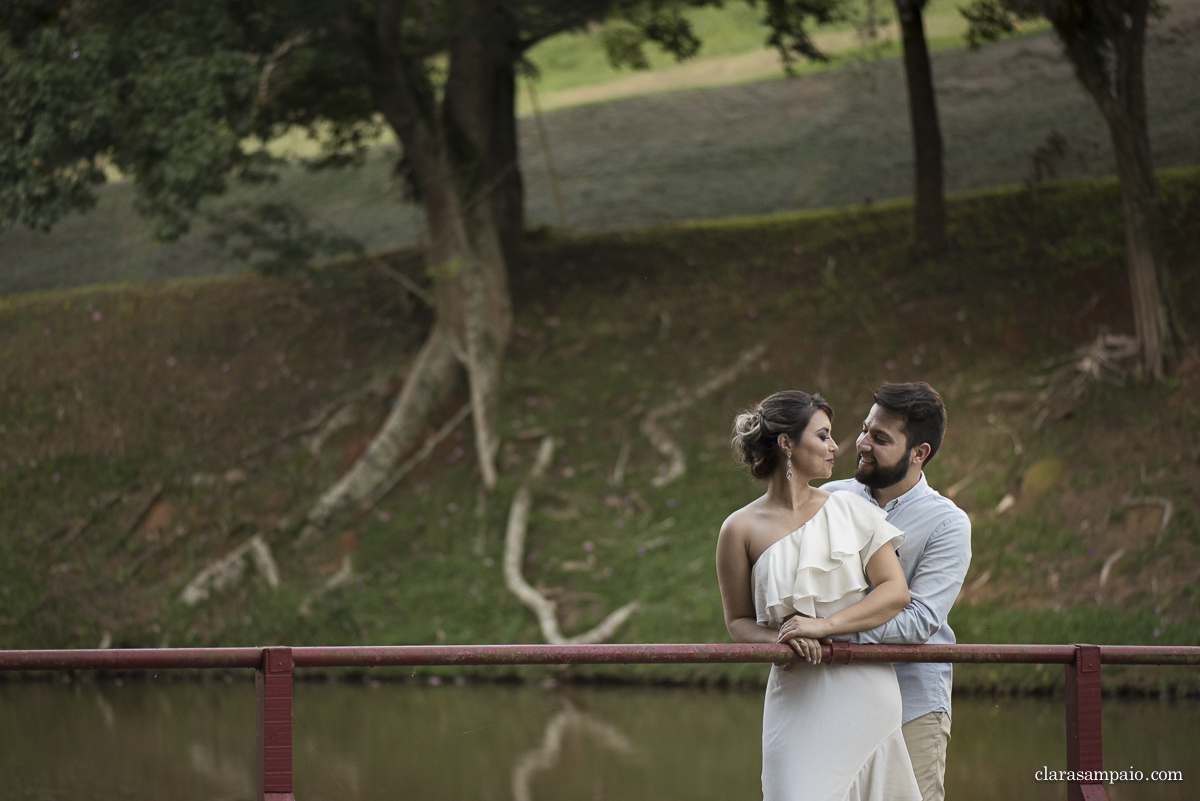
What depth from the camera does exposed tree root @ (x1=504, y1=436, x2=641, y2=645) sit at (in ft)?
29.4

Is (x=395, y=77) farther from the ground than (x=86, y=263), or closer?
farther from the ground

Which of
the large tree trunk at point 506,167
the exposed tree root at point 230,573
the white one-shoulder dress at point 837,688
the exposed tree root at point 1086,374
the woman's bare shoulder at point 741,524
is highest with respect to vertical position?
the woman's bare shoulder at point 741,524

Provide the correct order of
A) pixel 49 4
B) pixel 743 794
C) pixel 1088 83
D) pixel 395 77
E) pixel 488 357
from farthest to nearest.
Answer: pixel 488 357
pixel 395 77
pixel 49 4
pixel 1088 83
pixel 743 794

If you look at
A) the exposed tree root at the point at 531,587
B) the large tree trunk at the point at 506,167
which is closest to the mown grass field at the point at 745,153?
the large tree trunk at the point at 506,167

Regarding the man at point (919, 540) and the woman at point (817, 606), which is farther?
the man at point (919, 540)

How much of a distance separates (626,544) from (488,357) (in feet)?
9.53

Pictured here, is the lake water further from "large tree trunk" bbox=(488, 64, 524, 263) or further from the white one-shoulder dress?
"large tree trunk" bbox=(488, 64, 524, 263)

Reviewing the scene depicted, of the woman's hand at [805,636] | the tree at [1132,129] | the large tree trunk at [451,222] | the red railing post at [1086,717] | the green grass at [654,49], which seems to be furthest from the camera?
the green grass at [654,49]

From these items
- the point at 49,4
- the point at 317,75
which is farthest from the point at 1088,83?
the point at 49,4

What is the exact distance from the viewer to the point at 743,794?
19.9 ft

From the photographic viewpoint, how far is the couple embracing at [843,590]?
251cm

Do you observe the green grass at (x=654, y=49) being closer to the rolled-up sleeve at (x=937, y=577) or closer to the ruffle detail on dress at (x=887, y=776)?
the rolled-up sleeve at (x=937, y=577)

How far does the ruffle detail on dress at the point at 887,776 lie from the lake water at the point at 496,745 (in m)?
3.65

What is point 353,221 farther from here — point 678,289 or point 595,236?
point 678,289
